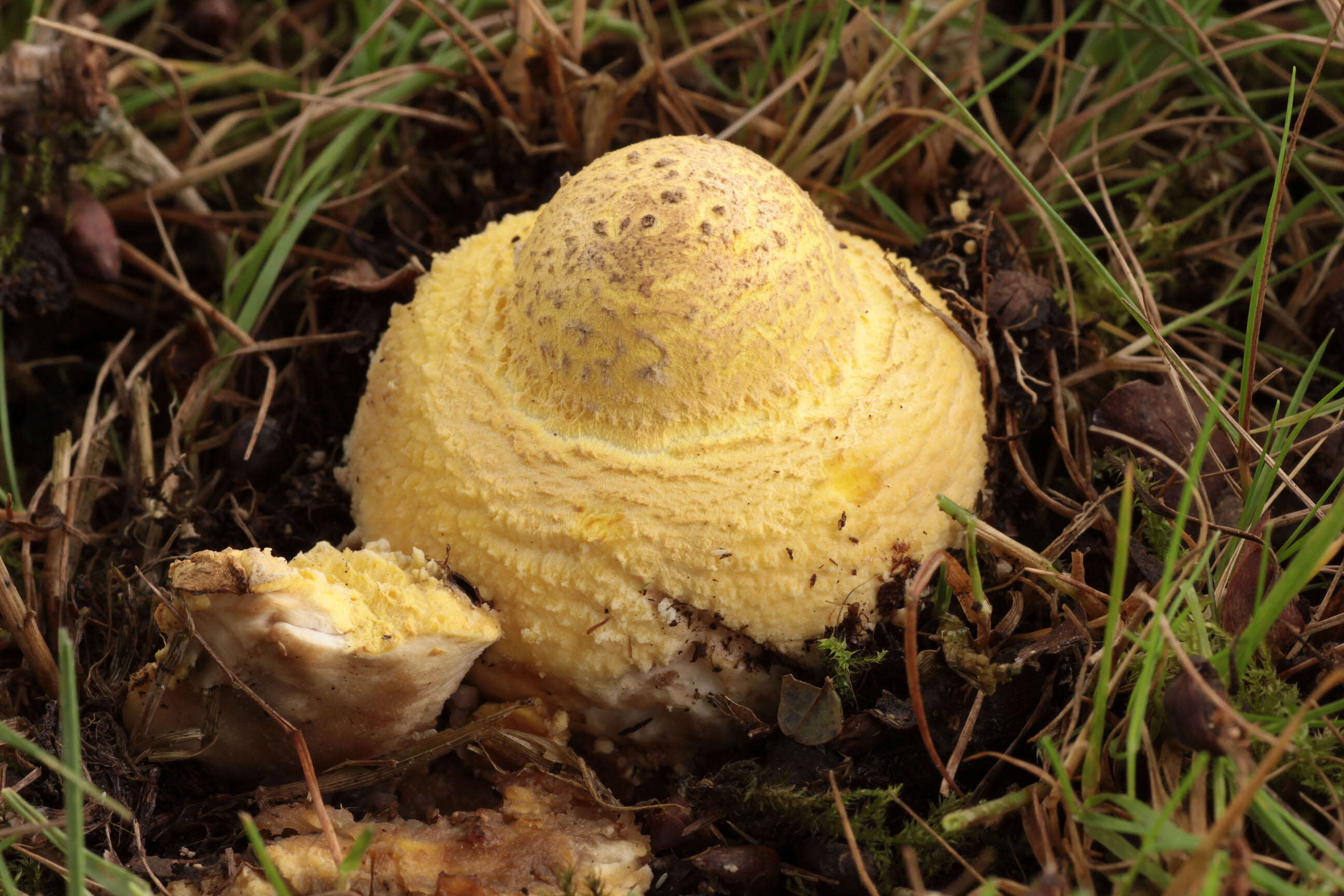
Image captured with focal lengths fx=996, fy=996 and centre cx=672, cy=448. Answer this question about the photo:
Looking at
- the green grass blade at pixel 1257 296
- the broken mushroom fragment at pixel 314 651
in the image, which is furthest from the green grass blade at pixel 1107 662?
the broken mushroom fragment at pixel 314 651

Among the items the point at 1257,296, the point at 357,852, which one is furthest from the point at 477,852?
the point at 1257,296

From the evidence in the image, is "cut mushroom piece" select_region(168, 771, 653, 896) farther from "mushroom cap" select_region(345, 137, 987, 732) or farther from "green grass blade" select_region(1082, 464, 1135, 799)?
"green grass blade" select_region(1082, 464, 1135, 799)

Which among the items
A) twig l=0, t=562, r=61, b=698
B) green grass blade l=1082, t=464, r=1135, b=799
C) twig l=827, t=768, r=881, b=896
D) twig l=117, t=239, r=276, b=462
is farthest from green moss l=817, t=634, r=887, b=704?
twig l=0, t=562, r=61, b=698

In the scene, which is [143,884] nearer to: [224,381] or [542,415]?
[542,415]

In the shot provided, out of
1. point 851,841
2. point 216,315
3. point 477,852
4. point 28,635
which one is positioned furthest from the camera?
point 216,315

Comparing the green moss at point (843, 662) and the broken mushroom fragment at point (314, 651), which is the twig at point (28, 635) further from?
the green moss at point (843, 662)

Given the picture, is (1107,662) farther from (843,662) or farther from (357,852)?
(357,852)

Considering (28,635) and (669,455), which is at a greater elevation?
(669,455)
